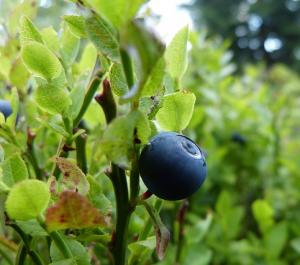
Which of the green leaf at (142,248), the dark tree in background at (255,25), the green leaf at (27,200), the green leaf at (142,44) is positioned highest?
the green leaf at (142,44)

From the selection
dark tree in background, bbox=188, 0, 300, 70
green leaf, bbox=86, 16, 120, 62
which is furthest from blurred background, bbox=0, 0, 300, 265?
dark tree in background, bbox=188, 0, 300, 70

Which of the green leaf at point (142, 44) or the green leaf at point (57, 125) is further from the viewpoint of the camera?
the green leaf at point (57, 125)

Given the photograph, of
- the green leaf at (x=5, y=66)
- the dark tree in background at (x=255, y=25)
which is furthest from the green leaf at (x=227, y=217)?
the dark tree in background at (x=255, y=25)

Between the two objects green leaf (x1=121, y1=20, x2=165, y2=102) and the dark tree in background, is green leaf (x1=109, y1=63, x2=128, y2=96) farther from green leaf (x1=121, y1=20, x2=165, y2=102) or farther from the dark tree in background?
the dark tree in background

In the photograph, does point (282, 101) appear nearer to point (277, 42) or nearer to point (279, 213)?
point (279, 213)

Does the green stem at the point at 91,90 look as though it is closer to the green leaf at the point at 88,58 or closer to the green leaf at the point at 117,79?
the green leaf at the point at 117,79

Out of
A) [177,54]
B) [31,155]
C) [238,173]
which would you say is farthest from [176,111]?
[238,173]
